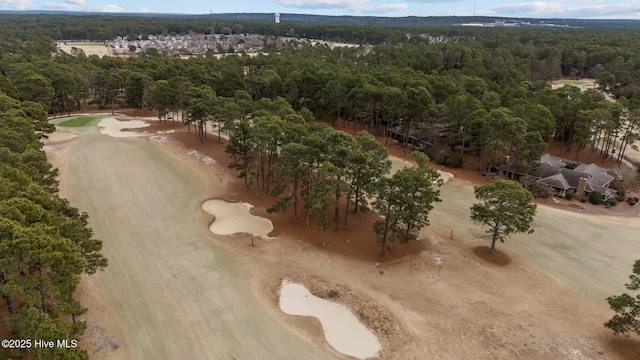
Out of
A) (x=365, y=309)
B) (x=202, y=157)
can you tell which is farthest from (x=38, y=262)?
(x=202, y=157)

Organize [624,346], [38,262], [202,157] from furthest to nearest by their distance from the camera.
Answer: [202,157]
[624,346]
[38,262]

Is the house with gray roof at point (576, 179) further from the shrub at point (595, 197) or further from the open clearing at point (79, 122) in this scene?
the open clearing at point (79, 122)

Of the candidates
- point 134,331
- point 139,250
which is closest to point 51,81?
point 139,250

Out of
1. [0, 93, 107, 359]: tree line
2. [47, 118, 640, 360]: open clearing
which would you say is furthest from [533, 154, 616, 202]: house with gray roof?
[0, 93, 107, 359]: tree line

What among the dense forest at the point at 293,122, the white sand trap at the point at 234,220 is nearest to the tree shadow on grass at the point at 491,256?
the dense forest at the point at 293,122

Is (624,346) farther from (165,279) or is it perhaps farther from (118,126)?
(118,126)

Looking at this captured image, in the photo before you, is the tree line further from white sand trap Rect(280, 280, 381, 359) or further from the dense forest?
white sand trap Rect(280, 280, 381, 359)

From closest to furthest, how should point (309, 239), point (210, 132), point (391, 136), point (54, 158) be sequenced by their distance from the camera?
point (309, 239) < point (54, 158) < point (210, 132) < point (391, 136)

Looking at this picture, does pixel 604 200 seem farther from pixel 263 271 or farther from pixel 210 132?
pixel 210 132
